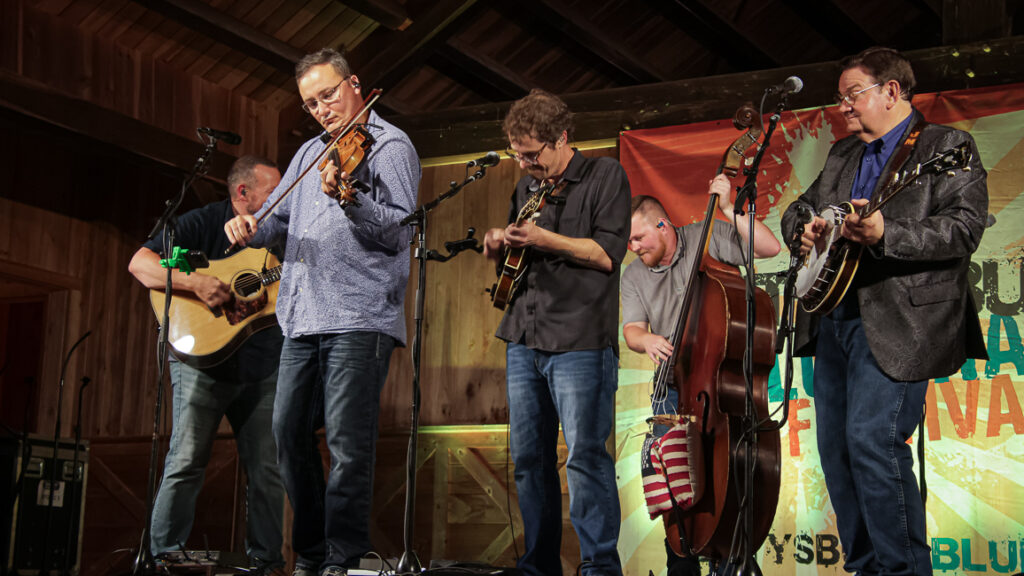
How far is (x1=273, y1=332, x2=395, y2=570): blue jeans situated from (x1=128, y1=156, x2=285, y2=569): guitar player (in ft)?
2.47

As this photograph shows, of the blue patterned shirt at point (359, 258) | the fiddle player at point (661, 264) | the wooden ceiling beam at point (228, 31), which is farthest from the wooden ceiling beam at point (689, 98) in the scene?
the blue patterned shirt at point (359, 258)

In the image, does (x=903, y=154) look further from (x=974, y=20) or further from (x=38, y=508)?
(x=38, y=508)

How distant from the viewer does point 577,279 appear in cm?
368

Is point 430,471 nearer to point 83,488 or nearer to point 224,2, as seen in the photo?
point 83,488

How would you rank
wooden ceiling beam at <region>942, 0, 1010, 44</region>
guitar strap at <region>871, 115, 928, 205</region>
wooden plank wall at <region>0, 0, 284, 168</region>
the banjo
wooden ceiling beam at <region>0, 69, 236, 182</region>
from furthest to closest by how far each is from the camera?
1. wooden plank wall at <region>0, 0, 284, 168</region>
2. wooden ceiling beam at <region>0, 69, 236, 182</region>
3. wooden ceiling beam at <region>942, 0, 1010, 44</region>
4. guitar strap at <region>871, 115, 928, 205</region>
5. the banjo

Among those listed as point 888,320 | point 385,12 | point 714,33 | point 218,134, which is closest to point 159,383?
point 218,134

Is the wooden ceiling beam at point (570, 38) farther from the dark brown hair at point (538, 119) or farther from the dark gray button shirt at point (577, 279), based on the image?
the dark gray button shirt at point (577, 279)

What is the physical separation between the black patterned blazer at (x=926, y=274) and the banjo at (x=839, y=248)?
0.22 feet

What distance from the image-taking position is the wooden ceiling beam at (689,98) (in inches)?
223

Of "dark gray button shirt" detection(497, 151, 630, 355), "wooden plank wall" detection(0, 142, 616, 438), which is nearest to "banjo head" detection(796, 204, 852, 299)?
"dark gray button shirt" detection(497, 151, 630, 355)

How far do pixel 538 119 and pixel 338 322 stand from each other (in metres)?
1.08

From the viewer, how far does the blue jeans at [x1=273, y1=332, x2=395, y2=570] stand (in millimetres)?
3443

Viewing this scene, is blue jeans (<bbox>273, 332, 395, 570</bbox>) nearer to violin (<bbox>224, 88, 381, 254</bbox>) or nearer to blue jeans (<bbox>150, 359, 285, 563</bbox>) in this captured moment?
violin (<bbox>224, 88, 381, 254</bbox>)

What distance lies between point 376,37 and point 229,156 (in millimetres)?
1365
